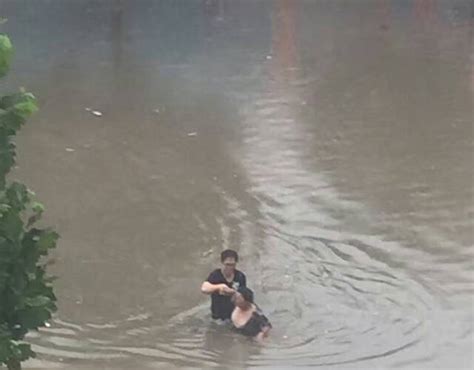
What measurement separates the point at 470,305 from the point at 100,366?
3.09 m

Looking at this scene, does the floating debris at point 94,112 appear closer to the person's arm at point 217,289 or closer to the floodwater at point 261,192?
the floodwater at point 261,192

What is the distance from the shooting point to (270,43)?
2280 centimetres

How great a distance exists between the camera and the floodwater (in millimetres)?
9039


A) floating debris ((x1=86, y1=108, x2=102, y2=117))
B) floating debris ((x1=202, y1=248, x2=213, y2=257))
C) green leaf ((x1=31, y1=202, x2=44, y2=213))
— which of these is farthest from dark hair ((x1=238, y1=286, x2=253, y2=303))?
floating debris ((x1=86, y1=108, x2=102, y2=117))

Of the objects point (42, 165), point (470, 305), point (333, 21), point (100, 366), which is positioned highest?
point (333, 21)

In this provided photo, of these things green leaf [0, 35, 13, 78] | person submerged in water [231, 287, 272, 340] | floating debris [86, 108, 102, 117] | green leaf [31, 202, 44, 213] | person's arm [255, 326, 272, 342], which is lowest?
green leaf [31, 202, 44, 213]

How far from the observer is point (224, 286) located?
906 centimetres

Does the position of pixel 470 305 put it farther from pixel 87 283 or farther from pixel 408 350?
pixel 87 283

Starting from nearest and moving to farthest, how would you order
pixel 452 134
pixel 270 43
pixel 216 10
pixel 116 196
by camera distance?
pixel 116 196 < pixel 452 134 < pixel 270 43 < pixel 216 10

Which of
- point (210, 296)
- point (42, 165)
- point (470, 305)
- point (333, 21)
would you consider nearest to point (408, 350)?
point (470, 305)

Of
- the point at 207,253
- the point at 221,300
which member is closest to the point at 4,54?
the point at 221,300

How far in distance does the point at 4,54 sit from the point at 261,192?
375 inches

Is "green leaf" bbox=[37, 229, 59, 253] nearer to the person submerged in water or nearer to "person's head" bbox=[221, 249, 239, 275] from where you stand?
the person submerged in water

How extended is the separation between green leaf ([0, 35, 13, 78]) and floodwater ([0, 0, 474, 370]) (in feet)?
18.4
